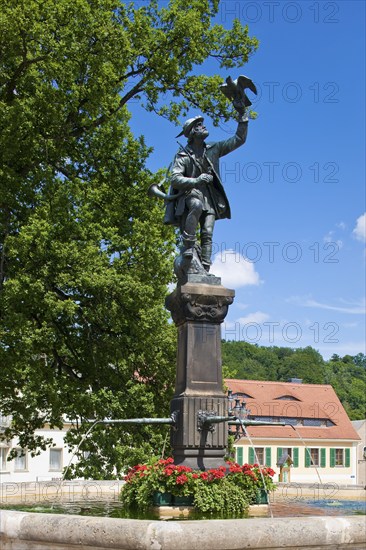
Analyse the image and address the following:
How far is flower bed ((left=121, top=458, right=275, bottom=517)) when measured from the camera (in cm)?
833

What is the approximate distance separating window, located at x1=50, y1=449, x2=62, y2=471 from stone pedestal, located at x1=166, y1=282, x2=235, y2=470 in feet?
119

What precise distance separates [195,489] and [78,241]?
35.4 feet

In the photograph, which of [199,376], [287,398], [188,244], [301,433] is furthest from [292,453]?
[199,376]

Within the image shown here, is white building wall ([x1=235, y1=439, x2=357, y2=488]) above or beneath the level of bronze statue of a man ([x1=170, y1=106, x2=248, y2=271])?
beneath

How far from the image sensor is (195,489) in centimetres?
837

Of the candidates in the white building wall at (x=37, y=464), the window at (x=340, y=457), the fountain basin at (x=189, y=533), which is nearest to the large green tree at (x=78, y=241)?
the fountain basin at (x=189, y=533)

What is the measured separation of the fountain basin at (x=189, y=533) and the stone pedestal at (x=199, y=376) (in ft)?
9.76

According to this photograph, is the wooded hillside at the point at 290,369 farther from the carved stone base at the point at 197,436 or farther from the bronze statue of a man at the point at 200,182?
the carved stone base at the point at 197,436

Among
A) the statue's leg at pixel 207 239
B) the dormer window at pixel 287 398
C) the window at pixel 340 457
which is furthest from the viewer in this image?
the dormer window at pixel 287 398

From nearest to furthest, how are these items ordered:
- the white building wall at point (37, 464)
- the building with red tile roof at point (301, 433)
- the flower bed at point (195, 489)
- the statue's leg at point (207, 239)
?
the flower bed at point (195, 489) < the statue's leg at point (207, 239) < the white building wall at point (37, 464) < the building with red tile roof at point (301, 433)

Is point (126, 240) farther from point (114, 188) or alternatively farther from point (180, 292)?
point (180, 292)

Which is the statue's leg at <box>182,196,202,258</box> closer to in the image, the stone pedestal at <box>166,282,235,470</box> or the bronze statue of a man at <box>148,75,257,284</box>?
the bronze statue of a man at <box>148,75,257,284</box>

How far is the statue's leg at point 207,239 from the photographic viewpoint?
10211 mm

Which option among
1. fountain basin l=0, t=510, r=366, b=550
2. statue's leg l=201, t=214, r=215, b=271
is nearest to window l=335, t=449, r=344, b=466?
statue's leg l=201, t=214, r=215, b=271
